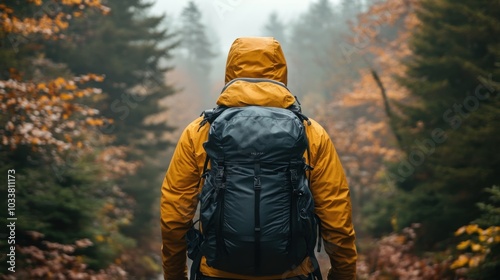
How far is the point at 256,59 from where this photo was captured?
302 cm

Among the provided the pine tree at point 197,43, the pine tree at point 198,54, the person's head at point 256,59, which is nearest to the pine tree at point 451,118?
the person's head at point 256,59

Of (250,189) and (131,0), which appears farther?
(131,0)

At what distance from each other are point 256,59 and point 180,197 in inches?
41.3

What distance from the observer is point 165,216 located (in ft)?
9.36

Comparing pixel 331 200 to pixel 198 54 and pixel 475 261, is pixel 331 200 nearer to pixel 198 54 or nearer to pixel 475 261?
pixel 475 261

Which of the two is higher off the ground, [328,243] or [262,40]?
[262,40]

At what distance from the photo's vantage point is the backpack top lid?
2.59 metres

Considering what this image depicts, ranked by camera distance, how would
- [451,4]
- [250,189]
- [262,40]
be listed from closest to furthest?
[250,189], [262,40], [451,4]

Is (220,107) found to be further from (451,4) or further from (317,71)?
(317,71)

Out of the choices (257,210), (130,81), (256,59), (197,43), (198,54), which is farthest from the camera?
(198,54)

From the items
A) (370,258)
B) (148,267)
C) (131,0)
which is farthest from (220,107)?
(131,0)

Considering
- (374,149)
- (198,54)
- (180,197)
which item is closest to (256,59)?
(180,197)

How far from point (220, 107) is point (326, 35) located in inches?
1877

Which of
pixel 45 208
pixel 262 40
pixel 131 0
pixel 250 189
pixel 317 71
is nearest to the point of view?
pixel 250 189
